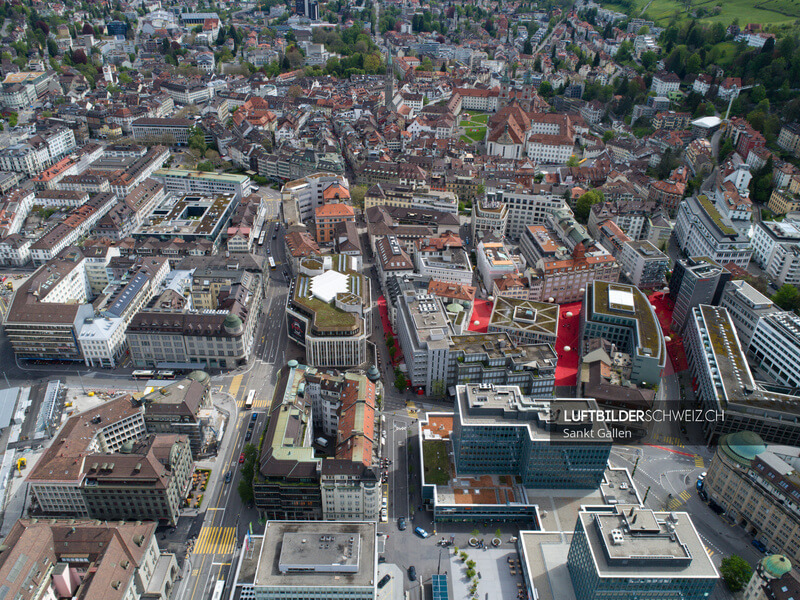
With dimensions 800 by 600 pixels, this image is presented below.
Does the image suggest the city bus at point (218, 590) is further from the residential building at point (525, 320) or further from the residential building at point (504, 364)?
the residential building at point (525, 320)

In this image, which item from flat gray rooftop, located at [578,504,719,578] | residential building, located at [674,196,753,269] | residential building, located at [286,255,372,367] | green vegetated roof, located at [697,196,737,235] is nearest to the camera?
flat gray rooftop, located at [578,504,719,578]

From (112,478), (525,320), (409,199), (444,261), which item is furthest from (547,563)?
(409,199)

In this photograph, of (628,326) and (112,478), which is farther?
(628,326)

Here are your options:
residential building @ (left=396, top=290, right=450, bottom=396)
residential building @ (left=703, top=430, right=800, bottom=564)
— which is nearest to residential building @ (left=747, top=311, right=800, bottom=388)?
residential building @ (left=703, top=430, right=800, bottom=564)

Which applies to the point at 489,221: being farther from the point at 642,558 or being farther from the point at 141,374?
the point at 642,558

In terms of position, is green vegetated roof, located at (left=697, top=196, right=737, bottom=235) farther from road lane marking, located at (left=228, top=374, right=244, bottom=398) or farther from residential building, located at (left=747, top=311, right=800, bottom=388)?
road lane marking, located at (left=228, top=374, right=244, bottom=398)

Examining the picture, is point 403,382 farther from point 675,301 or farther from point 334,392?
point 675,301

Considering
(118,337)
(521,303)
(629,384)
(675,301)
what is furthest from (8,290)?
(675,301)
